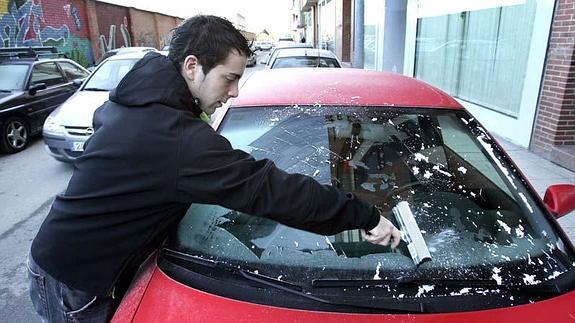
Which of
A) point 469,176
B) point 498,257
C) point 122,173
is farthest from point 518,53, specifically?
point 122,173

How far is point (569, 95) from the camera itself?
4.95 m

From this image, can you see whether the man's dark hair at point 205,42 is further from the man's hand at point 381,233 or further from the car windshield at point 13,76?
the car windshield at point 13,76

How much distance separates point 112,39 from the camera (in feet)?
70.1

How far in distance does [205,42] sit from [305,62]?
6.76 m

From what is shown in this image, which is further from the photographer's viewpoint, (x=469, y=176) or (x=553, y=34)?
(x=553, y=34)

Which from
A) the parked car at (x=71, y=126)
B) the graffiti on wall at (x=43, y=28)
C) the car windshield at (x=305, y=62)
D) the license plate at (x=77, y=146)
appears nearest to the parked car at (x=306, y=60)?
the car windshield at (x=305, y=62)

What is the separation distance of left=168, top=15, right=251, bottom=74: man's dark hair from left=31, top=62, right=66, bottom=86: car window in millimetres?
7479

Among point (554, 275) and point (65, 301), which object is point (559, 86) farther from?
point (65, 301)

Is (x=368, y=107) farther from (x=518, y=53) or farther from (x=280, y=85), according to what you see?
(x=518, y=53)

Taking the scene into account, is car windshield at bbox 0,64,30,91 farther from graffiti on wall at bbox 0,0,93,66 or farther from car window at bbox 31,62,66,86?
graffiti on wall at bbox 0,0,93,66

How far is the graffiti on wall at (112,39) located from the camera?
796 inches

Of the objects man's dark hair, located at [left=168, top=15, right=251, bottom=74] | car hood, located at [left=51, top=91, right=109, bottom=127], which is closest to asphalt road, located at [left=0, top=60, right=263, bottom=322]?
car hood, located at [left=51, top=91, right=109, bottom=127]

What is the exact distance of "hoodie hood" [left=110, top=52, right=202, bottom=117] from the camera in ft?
3.95

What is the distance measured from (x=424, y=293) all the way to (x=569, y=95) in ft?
15.6
